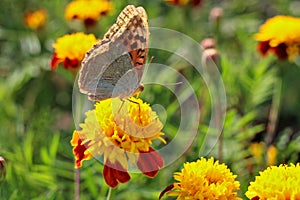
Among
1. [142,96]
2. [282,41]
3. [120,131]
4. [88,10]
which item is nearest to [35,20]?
[88,10]

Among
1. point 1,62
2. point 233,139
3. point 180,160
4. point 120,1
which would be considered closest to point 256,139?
point 233,139

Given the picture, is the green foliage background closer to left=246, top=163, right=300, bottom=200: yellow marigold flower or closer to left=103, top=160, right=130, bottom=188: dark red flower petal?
left=103, top=160, right=130, bottom=188: dark red flower petal

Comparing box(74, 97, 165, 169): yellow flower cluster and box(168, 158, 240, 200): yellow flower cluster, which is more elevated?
box(74, 97, 165, 169): yellow flower cluster

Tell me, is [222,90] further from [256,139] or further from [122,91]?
[122,91]

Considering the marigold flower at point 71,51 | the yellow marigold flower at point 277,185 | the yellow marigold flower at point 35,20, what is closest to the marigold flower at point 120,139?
the yellow marigold flower at point 277,185

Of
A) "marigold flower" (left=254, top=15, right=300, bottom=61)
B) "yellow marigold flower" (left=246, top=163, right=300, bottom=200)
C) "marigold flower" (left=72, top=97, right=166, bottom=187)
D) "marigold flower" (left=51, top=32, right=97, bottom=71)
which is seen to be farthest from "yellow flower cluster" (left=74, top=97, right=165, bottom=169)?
"marigold flower" (left=254, top=15, right=300, bottom=61)
